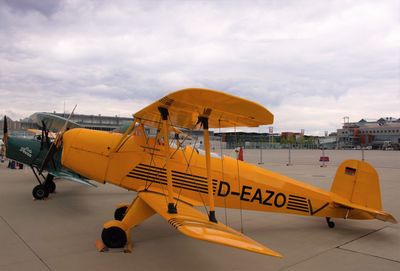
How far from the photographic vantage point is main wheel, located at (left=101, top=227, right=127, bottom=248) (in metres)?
5.02

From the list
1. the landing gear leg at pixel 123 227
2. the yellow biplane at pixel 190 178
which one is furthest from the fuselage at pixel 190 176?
the landing gear leg at pixel 123 227

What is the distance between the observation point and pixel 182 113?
17.0 feet

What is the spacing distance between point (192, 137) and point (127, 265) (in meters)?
2.89

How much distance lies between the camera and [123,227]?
5094mm

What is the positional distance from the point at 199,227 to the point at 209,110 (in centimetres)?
168

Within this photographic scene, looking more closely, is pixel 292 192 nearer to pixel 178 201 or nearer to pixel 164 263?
pixel 178 201

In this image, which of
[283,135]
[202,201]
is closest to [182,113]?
[202,201]

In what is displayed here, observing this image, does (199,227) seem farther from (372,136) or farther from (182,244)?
(372,136)

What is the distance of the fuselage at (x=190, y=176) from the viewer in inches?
233

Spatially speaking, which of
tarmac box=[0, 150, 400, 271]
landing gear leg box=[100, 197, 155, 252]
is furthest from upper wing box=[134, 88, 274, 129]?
tarmac box=[0, 150, 400, 271]

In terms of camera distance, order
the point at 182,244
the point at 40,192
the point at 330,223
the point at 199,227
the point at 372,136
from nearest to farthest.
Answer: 1. the point at 199,227
2. the point at 182,244
3. the point at 330,223
4. the point at 40,192
5. the point at 372,136

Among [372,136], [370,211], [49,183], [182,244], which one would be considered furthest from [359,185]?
[372,136]

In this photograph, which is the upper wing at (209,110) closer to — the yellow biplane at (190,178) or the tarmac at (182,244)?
the yellow biplane at (190,178)

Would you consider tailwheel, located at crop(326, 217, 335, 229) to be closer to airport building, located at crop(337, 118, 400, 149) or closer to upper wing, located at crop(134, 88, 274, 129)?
upper wing, located at crop(134, 88, 274, 129)
